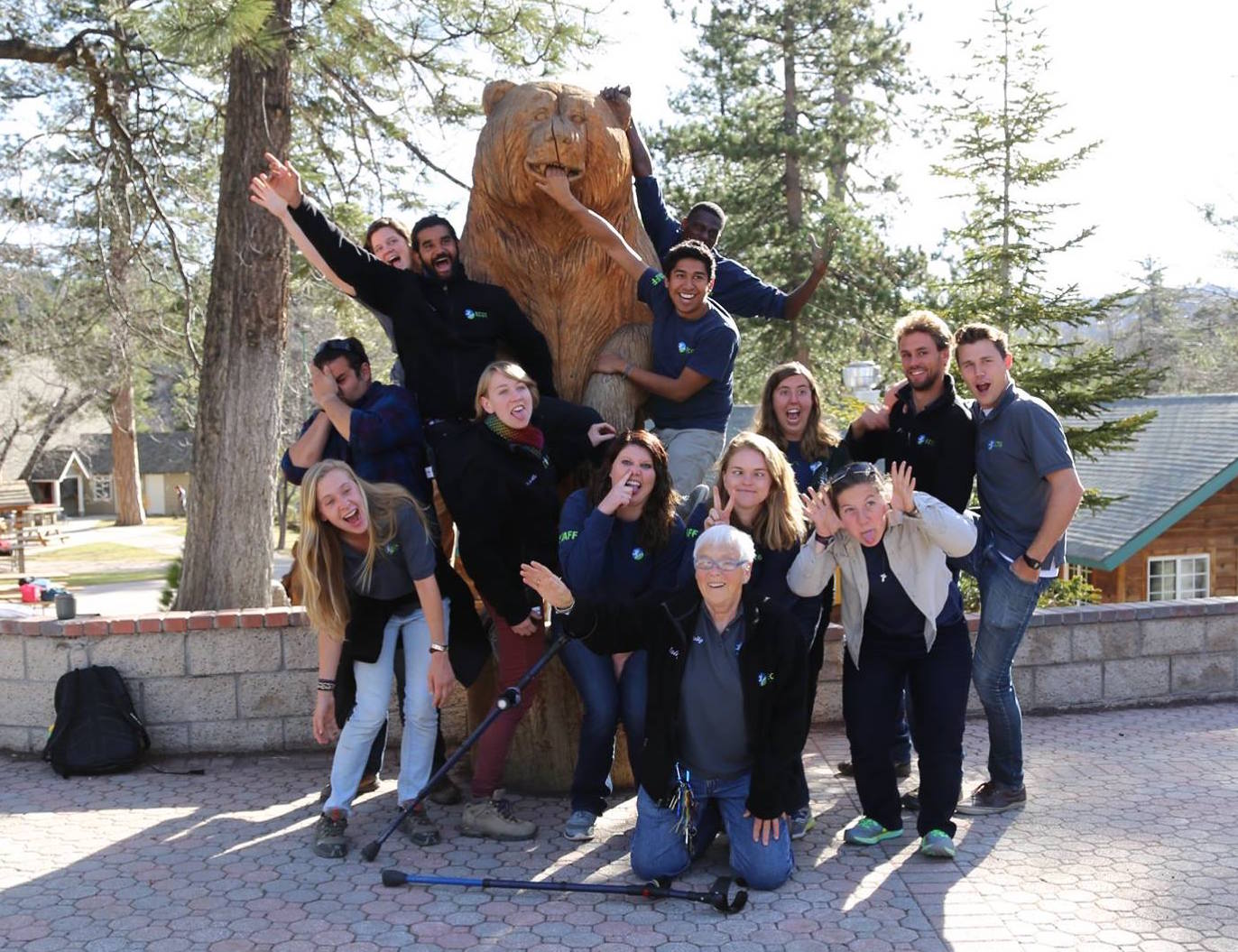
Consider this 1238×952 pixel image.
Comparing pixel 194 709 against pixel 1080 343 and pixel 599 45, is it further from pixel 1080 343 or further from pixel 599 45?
pixel 1080 343

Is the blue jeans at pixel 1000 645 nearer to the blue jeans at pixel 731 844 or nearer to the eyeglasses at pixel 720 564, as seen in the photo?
the blue jeans at pixel 731 844

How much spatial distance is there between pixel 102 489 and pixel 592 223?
45644 mm

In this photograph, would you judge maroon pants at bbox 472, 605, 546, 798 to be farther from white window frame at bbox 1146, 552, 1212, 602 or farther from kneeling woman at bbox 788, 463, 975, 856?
white window frame at bbox 1146, 552, 1212, 602

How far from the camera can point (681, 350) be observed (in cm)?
393

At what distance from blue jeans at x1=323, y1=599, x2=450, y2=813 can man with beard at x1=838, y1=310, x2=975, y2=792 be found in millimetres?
1672

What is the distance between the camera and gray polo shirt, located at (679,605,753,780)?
10.7 ft

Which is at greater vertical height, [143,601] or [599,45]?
[599,45]

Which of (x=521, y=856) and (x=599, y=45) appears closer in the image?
(x=521, y=856)

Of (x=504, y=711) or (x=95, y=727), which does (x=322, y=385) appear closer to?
(x=504, y=711)

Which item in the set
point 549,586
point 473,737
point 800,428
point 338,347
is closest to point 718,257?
point 800,428

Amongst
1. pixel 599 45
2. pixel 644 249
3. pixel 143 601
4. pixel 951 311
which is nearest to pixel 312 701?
pixel 644 249

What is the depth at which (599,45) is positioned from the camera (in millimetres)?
6574

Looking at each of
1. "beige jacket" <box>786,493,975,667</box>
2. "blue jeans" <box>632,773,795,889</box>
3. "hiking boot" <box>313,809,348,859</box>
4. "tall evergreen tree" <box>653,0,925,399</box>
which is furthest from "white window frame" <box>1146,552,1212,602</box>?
"hiking boot" <box>313,809,348,859</box>

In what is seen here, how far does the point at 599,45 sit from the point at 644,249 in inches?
114
